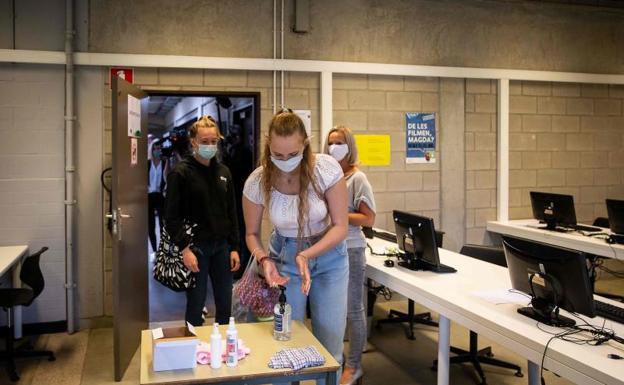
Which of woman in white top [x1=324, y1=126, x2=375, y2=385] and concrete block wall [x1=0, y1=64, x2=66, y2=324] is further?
concrete block wall [x1=0, y1=64, x2=66, y2=324]

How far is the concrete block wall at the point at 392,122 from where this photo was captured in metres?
4.98

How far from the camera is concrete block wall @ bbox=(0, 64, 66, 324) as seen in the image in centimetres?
428

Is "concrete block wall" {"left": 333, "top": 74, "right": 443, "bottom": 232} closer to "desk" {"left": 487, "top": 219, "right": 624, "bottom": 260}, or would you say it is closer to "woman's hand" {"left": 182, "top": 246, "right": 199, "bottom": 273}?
"desk" {"left": 487, "top": 219, "right": 624, "bottom": 260}

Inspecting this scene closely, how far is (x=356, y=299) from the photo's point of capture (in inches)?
123

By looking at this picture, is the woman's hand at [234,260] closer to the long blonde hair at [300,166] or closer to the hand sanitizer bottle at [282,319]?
the long blonde hair at [300,166]

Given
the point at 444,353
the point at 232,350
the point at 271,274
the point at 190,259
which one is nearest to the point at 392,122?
the point at 190,259

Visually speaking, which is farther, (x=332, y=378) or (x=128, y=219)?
(x=128, y=219)

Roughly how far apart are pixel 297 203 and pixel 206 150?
133 centimetres

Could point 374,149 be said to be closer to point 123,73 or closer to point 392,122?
point 392,122

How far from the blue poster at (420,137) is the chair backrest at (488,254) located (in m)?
1.53

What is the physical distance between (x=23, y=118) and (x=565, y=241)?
4421 mm

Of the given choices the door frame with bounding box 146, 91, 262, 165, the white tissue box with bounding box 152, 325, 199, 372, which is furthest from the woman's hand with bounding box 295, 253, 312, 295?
the door frame with bounding box 146, 91, 262, 165

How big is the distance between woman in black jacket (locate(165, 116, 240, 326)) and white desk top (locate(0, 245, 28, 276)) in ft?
3.89

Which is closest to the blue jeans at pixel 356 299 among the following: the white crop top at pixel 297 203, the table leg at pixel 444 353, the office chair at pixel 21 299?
the table leg at pixel 444 353
